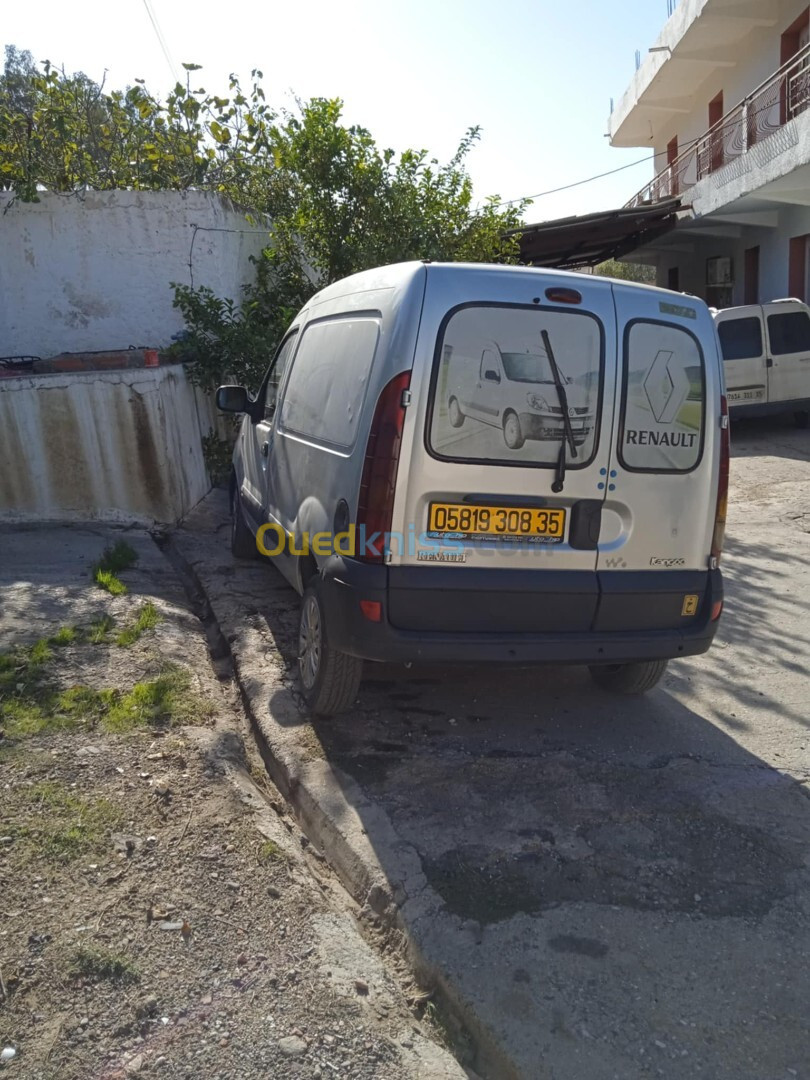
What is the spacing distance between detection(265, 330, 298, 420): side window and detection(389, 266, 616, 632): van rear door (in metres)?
2.38

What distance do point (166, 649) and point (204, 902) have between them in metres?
2.32

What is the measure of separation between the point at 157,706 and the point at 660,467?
2621 millimetres

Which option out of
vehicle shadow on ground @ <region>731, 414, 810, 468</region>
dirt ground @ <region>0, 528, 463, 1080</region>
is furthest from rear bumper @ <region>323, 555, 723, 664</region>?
vehicle shadow on ground @ <region>731, 414, 810, 468</region>

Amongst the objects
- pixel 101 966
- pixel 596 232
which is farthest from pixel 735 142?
pixel 101 966

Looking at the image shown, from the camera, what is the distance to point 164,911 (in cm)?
300

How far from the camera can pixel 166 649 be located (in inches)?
205

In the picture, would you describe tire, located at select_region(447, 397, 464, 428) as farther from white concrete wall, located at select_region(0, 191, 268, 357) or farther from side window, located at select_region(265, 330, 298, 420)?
white concrete wall, located at select_region(0, 191, 268, 357)

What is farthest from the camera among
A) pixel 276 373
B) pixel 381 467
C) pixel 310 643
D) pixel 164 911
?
pixel 276 373

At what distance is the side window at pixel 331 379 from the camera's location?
424 centimetres

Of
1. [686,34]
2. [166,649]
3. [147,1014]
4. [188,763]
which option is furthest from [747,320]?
[147,1014]

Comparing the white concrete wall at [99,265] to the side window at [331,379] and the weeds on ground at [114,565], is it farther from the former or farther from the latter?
the side window at [331,379]

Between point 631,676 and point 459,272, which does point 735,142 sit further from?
point 459,272

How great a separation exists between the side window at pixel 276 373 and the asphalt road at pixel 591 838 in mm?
→ 1426

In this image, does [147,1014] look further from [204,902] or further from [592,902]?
[592,902]
